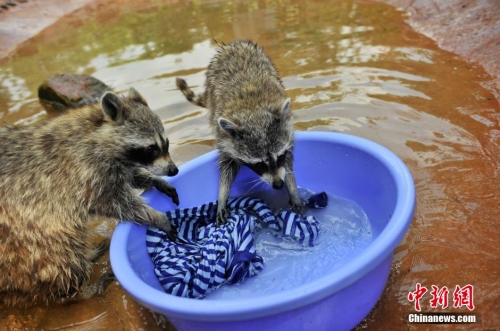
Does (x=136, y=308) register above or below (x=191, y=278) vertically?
below

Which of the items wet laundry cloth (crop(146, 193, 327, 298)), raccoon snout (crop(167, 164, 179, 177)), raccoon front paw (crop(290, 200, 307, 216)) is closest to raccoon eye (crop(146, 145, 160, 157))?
raccoon snout (crop(167, 164, 179, 177))

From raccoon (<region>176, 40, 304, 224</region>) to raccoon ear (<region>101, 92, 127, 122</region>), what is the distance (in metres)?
0.60

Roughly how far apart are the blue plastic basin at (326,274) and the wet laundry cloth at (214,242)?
Answer: 4.2 inches

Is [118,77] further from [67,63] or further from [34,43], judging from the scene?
[34,43]

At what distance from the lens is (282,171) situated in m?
2.61

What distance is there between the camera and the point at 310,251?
8.43ft

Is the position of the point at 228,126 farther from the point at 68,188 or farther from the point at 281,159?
the point at 68,188

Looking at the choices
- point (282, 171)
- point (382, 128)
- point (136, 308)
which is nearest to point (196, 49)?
point (382, 128)

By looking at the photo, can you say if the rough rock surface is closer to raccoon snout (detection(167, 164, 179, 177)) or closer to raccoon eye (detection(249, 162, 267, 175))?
raccoon snout (detection(167, 164, 179, 177))

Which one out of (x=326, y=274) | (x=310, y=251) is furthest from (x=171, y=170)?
(x=326, y=274)

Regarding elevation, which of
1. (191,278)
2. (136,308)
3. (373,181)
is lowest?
(136,308)

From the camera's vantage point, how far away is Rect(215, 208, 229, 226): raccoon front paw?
9.03 feet

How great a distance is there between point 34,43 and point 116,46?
203 centimetres

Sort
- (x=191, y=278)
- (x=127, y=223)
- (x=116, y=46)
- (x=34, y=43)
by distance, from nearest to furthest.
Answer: (x=191, y=278) → (x=127, y=223) → (x=116, y=46) → (x=34, y=43)
